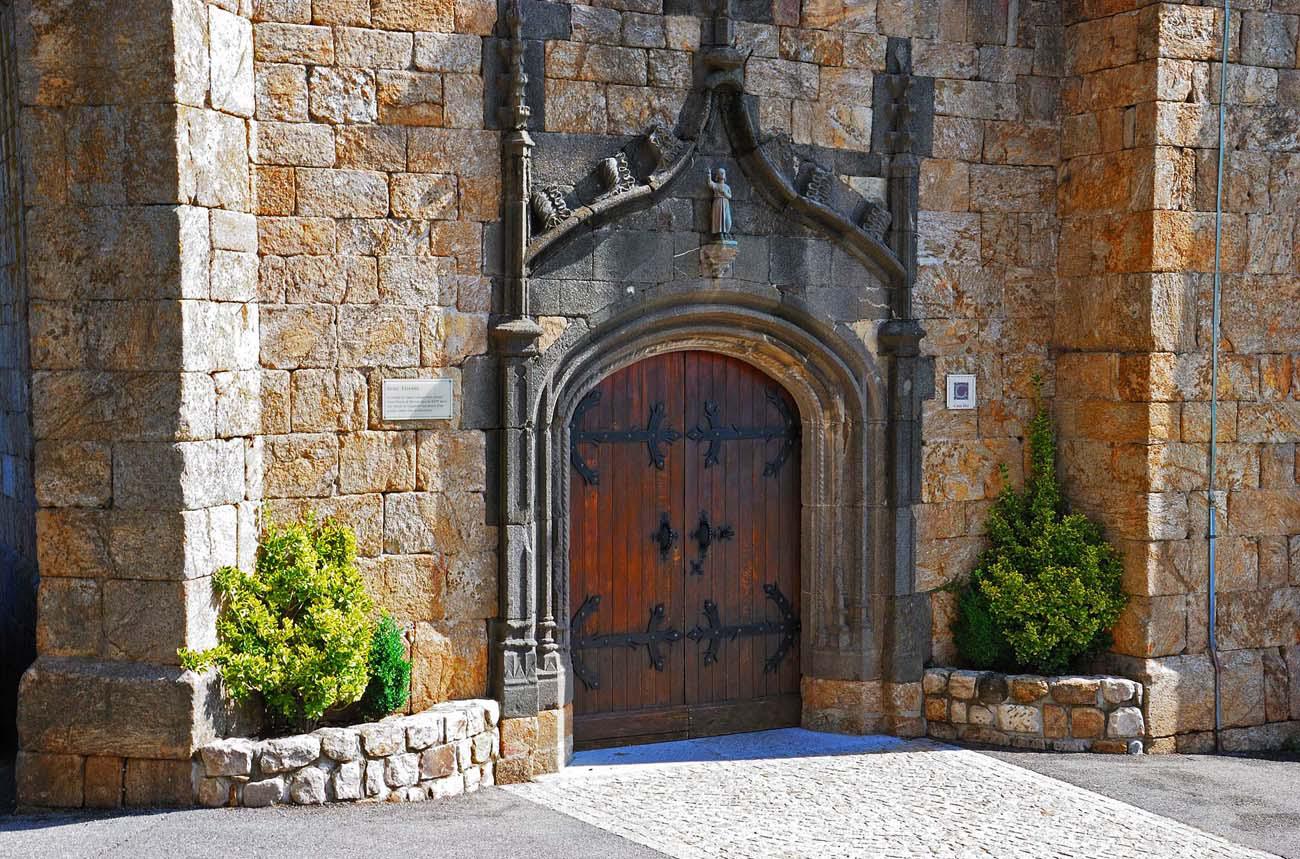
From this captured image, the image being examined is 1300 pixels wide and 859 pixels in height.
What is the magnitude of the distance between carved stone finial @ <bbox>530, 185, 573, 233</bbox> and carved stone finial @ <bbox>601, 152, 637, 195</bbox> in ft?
0.77

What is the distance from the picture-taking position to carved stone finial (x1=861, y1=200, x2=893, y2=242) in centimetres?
798

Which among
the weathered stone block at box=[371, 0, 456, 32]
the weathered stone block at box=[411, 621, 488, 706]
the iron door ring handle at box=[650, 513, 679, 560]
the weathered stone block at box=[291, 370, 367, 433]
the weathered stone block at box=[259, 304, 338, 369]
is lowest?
the weathered stone block at box=[411, 621, 488, 706]

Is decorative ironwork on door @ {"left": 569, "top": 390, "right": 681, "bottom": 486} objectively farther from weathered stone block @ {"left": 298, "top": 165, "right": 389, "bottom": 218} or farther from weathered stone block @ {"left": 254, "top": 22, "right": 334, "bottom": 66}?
weathered stone block @ {"left": 254, "top": 22, "right": 334, "bottom": 66}

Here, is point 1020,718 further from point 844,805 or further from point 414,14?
point 414,14

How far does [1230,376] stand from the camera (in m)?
8.12

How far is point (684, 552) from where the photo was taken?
7969 mm

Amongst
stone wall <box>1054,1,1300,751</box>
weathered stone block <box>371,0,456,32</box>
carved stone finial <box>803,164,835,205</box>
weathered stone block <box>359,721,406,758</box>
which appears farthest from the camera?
stone wall <box>1054,1,1300,751</box>

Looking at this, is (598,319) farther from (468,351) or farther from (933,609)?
(933,609)

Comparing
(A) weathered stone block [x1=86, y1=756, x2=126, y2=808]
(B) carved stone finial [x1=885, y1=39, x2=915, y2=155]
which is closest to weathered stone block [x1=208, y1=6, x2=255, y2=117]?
(A) weathered stone block [x1=86, y1=756, x2=126, y2=808]

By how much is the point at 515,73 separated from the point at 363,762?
3300 millimetres

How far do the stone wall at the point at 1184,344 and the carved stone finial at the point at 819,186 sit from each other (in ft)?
4.94

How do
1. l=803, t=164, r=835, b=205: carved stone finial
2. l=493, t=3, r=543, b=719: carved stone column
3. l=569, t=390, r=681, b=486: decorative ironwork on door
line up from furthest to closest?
l=803, t=164, r=835, b=205: carved stone finial → l=569, t=390, r=681, b=486: decorative ironwork on door → l=493, t=3, r=543, b=719: carved stone column

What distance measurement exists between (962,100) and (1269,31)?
171cm

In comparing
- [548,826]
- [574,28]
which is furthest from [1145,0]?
[548,826]
